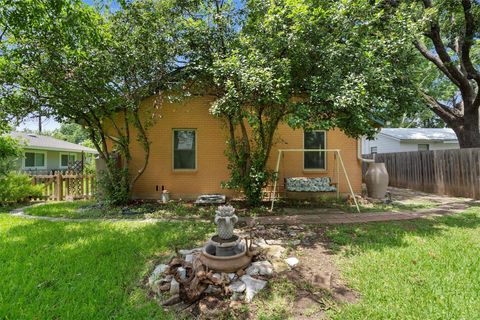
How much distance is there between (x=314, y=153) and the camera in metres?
9.40

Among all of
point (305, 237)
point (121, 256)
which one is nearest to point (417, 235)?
point (305, 237)

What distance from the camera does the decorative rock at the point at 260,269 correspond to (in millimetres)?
3443

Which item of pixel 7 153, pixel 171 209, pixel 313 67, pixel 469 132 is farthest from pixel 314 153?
pixel 7 153

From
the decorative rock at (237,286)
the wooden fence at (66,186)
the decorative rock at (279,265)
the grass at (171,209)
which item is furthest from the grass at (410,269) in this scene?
the wooden fence at (66,186)

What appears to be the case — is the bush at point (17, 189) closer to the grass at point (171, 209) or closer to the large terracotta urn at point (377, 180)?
the grass at point (171, 209)

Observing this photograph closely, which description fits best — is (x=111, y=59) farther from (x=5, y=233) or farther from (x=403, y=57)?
(x=403, y=57)

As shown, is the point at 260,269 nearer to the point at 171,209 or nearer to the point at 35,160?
the point at 171,209

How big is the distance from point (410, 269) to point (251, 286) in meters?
2.30

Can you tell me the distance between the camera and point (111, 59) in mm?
6688

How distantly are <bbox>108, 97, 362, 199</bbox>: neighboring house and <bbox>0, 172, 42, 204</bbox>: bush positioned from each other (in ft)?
11.4

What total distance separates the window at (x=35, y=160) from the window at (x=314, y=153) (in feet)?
57.8

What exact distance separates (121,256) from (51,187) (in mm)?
7650

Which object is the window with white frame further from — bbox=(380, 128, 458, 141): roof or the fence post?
bbox=(380, 128, 458, 141): roof

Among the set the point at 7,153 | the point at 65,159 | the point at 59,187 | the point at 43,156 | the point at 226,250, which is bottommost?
the point at 226,250
